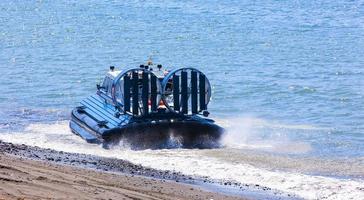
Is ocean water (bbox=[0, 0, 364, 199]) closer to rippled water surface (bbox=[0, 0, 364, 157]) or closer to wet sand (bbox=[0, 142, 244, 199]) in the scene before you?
rippled water surface (bbox=[0, 0, 364, 157])

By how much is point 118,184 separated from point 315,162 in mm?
6472

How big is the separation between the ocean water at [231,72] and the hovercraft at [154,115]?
450 millimetres

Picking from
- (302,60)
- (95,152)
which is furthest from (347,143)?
(302,60)

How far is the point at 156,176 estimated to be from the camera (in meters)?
17.4

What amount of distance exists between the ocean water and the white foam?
3 centimetres

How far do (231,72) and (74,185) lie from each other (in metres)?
21.1

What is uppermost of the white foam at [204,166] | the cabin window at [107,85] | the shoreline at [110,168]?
the cabin window at [107,85]

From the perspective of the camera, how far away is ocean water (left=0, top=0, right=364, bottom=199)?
804 inches

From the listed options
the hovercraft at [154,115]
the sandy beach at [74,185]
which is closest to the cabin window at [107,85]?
the hovercraft at [154,115]

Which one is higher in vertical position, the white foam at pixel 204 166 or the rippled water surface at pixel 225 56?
the rippled water surface at pixel 225 56

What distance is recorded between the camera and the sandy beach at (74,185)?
43.5 ft

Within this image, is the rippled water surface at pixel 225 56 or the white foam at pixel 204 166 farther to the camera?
the rippled water surface at pixel 225 56

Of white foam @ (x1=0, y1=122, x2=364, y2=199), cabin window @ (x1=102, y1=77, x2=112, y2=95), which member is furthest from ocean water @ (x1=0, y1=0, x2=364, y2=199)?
cabin window @ (x1=102, y1=77, x2=112, y2=95)

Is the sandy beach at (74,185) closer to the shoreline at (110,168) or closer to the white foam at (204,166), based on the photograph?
the shoreline at (110,168)
